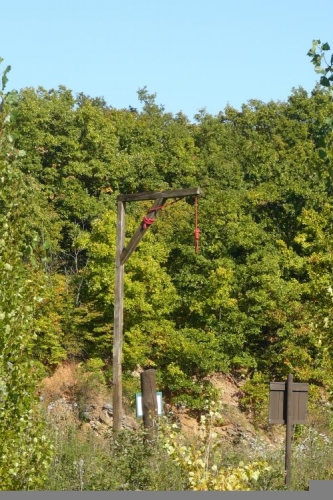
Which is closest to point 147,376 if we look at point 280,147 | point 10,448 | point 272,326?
point 10,448

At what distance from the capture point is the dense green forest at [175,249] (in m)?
40.1

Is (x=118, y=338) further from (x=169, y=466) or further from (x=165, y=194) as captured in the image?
(x=169, y=466)

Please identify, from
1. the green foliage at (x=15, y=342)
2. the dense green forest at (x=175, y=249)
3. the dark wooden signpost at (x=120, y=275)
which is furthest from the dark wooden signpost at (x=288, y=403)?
the dense green forest at (x=175, y=249)

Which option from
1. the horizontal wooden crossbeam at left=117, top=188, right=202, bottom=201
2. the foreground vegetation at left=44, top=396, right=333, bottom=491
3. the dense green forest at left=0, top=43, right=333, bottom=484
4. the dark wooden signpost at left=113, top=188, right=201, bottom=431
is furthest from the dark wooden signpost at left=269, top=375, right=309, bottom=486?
the dense green forest at left=0, top=43, right=333, bottom=484

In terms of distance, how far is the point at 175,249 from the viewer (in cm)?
4412

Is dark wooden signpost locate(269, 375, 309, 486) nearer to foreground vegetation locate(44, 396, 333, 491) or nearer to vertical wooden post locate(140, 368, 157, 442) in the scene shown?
foreground vegetation locate(44, 396, 333, 491)

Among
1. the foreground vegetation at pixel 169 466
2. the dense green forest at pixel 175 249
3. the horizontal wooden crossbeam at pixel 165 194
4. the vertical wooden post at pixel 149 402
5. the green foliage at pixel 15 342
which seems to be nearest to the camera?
the green foliage at pixel 15 342

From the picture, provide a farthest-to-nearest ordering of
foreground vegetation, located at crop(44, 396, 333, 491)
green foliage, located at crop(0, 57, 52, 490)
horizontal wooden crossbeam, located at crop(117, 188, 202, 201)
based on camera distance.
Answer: horizontal wooden crossbeam, located at crop(117, 188, 202, 201), foreground vegetation, located at crop(44, 396, 333, 491), green foliage, located at crop(0, 57, 52, 490)

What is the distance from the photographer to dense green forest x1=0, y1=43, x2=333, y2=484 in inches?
1577

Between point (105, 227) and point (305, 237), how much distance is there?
8583mm

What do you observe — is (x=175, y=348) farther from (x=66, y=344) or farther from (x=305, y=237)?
(x=305, y=237)

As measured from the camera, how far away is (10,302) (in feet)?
33.5

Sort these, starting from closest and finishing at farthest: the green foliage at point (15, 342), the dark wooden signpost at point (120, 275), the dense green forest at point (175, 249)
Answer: the green foliage at point (15, 342), the dark wooden signpost at point (120, 275), the dense green forest at point (175, 249)

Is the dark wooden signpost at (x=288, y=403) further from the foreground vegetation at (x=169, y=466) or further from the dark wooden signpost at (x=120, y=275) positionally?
the dark wooden signpost at (x=120, y=275)
